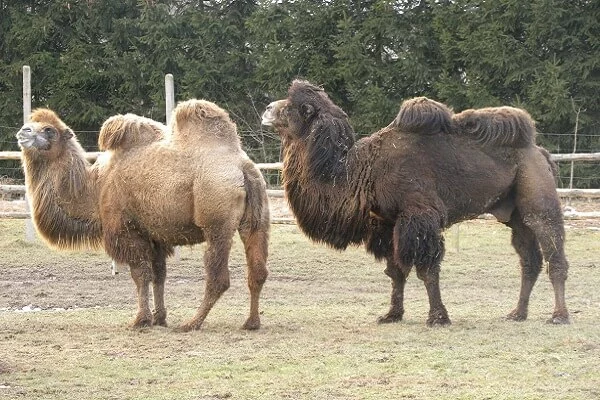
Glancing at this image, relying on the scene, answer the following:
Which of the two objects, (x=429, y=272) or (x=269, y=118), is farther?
(x=269, y=118)

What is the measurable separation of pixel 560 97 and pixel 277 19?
5.98 meters

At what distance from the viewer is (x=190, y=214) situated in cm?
972

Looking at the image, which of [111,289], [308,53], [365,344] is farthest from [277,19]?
[365,344]

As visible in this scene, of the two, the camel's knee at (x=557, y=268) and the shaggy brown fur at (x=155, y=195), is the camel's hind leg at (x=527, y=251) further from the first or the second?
the shaggy brown fur at (x=155, y=195)

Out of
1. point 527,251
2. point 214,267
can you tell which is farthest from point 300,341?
point 527,251

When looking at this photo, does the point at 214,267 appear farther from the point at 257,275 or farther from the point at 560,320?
the point at 560,320

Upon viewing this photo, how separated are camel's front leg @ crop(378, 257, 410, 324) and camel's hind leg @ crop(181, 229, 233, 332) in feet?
5.00

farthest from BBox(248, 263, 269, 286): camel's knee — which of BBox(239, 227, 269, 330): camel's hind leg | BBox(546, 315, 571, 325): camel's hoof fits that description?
BBox(546, 315, 571, 325): camel's hoof

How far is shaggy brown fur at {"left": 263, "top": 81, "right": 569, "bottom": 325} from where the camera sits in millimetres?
9812

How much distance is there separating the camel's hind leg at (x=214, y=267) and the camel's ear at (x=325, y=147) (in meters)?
1.07

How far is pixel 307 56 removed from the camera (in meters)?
22.4

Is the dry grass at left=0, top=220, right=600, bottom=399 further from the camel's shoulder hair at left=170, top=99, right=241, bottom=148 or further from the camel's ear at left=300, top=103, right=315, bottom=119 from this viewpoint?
the camel's ear at left=300, top=103, right=315, bottom=119

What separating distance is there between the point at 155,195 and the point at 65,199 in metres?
1.13

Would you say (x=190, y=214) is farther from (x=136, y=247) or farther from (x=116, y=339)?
(x=116, y=339)
